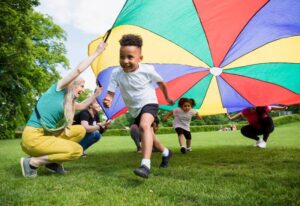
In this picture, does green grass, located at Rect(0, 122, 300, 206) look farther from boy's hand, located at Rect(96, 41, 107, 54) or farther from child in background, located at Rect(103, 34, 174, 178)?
boy's hand, located at Rect(96, 41, 107, 54)

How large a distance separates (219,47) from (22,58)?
1393 centimetres

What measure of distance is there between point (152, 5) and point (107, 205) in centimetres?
360

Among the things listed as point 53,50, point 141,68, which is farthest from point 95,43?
point 53,50

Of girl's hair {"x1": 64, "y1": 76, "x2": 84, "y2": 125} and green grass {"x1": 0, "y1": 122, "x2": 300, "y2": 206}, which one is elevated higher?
girl's hair {"x1": 64, "y1": 76, "x2": 84, "y2": 125}

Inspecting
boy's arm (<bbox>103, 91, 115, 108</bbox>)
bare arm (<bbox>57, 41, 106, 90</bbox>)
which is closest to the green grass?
boy's arm (<bbox>103, 91, 115, 108</bbox>)

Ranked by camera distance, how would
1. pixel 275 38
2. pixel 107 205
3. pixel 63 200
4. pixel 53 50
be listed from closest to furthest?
1. pixel 107 205
2. pixel 63 200
3. pixel 275 38
4. pixel 53 50

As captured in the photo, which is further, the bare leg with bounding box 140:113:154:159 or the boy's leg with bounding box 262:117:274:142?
the boy's leg with bounding box 262:117:274:142

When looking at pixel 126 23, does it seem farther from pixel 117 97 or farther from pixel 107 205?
pixel 107 205

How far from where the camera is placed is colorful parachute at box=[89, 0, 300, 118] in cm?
526

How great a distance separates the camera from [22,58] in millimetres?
17484

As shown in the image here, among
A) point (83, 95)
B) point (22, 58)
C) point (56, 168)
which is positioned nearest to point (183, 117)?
point (56, 168)

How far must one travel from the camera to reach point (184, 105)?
6.93 m

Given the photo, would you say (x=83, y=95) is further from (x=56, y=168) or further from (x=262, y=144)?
(x=56, y=168)

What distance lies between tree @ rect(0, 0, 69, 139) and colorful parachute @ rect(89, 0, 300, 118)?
41.0ft
